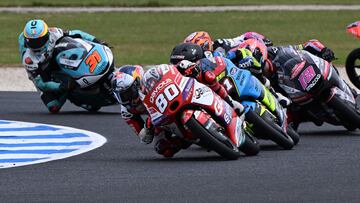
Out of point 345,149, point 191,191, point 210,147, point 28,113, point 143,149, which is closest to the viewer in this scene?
point 191,191

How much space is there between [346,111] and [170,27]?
20718 millimetres

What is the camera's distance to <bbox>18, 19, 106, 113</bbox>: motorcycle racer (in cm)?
1722

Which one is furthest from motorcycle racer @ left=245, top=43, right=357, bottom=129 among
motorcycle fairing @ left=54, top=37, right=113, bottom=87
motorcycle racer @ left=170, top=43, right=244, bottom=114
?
motorcycle fairing @ left=54, top=37, right=113, bottom=87

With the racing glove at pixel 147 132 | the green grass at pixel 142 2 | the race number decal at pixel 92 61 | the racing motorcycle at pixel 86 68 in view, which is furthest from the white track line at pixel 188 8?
the racing glove at pixel 147 132

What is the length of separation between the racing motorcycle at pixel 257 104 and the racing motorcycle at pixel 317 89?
2.88ft

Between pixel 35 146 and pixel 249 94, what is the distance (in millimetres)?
2715

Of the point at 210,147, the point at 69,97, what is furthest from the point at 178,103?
the point at 69,97

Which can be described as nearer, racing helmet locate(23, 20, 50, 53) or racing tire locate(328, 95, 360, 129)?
racing tire locate(328, 95, 360, 129)

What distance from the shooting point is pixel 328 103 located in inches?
545

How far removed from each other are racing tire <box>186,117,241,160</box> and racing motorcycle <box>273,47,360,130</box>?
2348 millimetres

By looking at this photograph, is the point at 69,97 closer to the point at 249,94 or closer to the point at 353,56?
the point at 353,56

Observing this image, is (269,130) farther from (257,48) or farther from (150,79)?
(257,48)

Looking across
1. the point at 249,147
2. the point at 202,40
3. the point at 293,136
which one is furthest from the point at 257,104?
the point at 202,40

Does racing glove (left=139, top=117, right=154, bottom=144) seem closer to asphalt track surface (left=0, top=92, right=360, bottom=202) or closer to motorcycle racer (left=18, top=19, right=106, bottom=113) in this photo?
asphalt track surface (left=0, top=92, right=360, bottom=202)
